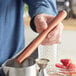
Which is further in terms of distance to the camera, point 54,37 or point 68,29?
point 68,29

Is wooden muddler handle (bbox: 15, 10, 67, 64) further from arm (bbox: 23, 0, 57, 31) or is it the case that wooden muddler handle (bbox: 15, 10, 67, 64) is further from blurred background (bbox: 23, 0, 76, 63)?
blurred background (bbox: 23, 0, 76, 63)

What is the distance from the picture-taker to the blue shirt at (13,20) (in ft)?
2.52

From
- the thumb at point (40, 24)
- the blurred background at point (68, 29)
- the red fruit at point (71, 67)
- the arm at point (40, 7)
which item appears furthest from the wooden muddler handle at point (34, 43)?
the blurred background at point (68, 29)

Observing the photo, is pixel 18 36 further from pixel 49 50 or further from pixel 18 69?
pixel 18 69

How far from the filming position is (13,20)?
82 centimetres

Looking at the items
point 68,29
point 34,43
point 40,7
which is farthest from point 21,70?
point 68,29

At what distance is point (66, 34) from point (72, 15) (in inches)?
9.1

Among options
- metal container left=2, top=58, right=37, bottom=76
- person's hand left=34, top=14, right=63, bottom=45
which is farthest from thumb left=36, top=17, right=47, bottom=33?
metal container left=2, top=58, right=37, bottom=76

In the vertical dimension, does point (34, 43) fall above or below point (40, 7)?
below

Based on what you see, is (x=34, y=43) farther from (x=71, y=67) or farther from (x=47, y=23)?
(x=71, y=67)

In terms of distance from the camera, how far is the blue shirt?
0.77 m

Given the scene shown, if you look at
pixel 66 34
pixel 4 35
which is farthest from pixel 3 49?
pixel 66 34

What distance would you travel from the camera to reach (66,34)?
172 centimetres

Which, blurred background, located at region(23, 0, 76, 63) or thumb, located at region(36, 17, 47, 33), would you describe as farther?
blurred background, located at region(23, 0, 76, 63)
